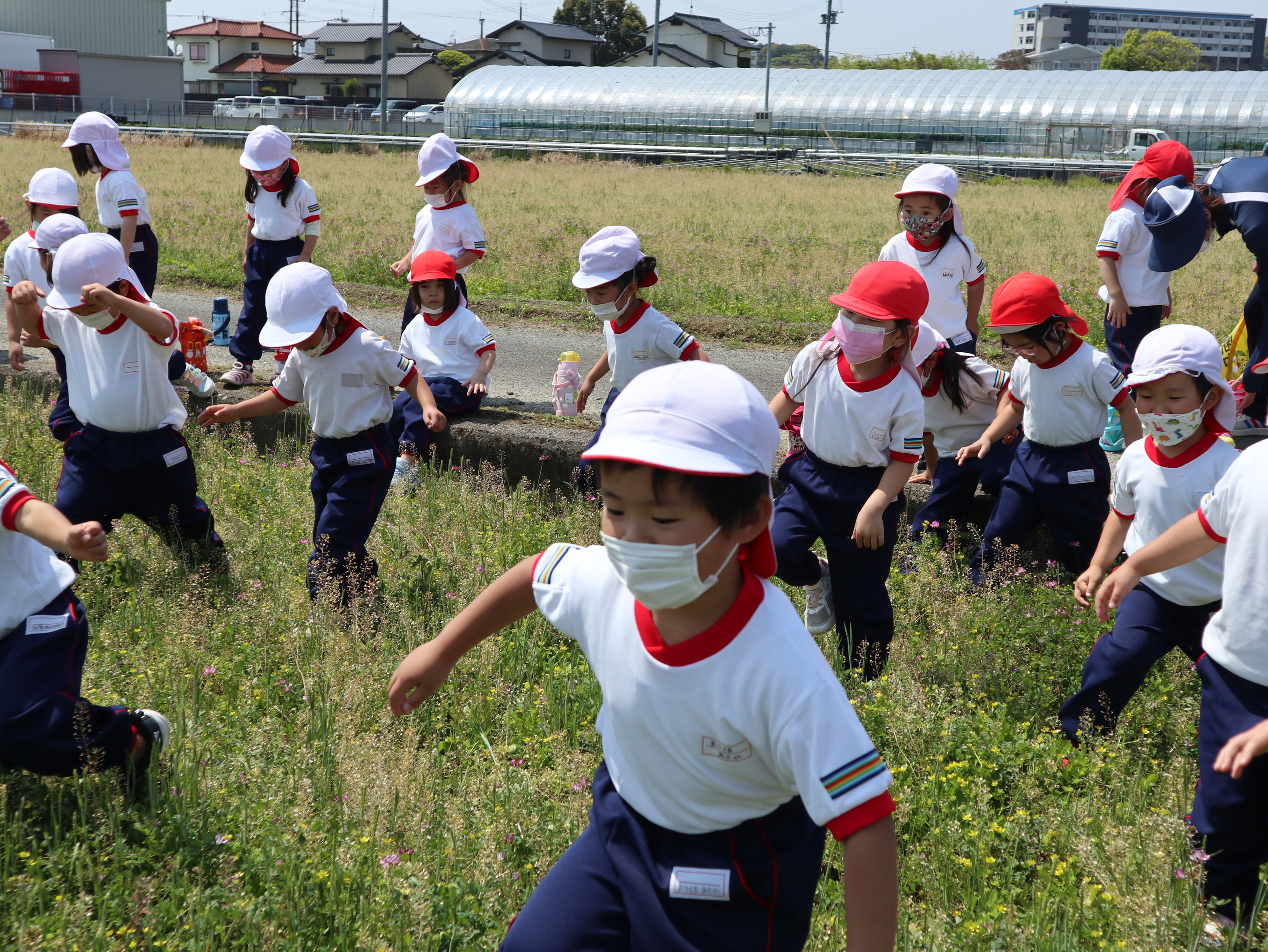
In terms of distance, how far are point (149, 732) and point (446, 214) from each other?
16.6 feet

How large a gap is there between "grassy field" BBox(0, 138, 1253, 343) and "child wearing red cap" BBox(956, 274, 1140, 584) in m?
5.10

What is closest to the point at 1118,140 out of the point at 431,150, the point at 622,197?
the point at 622,197

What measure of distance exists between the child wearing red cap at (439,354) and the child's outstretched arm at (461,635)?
4011 millimetres

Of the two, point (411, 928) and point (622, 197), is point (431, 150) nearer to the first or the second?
point (411, 928)

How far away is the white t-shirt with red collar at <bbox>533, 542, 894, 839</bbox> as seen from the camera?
1.80 meters

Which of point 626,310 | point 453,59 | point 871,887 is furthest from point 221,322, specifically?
point 453,59

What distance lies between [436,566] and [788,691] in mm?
3270

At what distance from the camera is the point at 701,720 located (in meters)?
1.96

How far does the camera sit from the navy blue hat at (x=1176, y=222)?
5.86 m

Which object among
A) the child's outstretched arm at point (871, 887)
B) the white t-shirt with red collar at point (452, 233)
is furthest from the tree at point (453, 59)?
the child's outstretched arm at point (871, 887)

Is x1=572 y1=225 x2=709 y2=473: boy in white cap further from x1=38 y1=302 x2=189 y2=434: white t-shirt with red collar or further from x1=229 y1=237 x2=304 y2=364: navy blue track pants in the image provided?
x1=229 y1=237 x2=304 y2=364: navy blue track pants

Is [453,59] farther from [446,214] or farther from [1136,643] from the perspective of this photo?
[1136,643]

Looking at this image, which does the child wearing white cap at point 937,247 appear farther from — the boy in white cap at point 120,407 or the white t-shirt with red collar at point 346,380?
the boy in white cap at point 120,407

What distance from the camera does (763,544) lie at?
6.73ft
